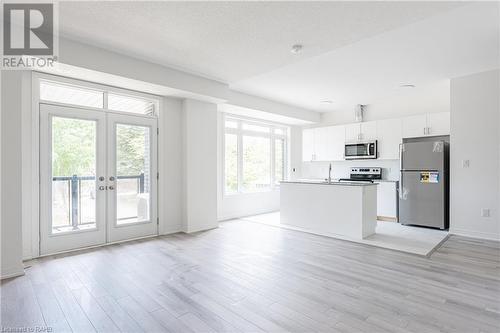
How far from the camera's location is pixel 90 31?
10.3ft

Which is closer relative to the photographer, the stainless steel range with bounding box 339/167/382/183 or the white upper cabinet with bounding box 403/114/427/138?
the white upper cabinet with bounding box 403/114/427/138

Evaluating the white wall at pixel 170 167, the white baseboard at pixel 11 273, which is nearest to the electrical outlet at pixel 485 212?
the white wall at pixel 170 167

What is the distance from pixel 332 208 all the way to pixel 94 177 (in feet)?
12.8

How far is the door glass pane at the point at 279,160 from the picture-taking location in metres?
7.67

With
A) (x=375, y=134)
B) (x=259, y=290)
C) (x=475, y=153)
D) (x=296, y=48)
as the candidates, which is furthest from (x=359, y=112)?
(x=259, y=290)

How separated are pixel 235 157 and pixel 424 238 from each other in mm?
4101

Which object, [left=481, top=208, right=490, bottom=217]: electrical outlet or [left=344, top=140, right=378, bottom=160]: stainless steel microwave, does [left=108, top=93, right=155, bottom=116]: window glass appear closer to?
[left=344, top=140, right=378, bottom=160]: stainless steel microwave

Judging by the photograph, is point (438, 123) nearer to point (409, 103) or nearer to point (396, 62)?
point (409, 103)

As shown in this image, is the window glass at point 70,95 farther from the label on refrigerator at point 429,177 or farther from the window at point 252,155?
the label on refrigerator at point 429,177

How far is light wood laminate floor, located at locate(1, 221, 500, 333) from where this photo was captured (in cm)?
210

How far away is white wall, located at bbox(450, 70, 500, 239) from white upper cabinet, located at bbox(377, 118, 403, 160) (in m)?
1.30

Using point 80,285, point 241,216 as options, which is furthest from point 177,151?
point 80,285

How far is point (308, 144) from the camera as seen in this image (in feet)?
25.6

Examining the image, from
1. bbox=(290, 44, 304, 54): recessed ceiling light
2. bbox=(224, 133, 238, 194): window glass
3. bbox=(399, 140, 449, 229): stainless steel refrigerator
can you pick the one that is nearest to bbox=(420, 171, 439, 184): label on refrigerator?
bbox=(399, 140, 449, 229): stainless steel refrigerator
